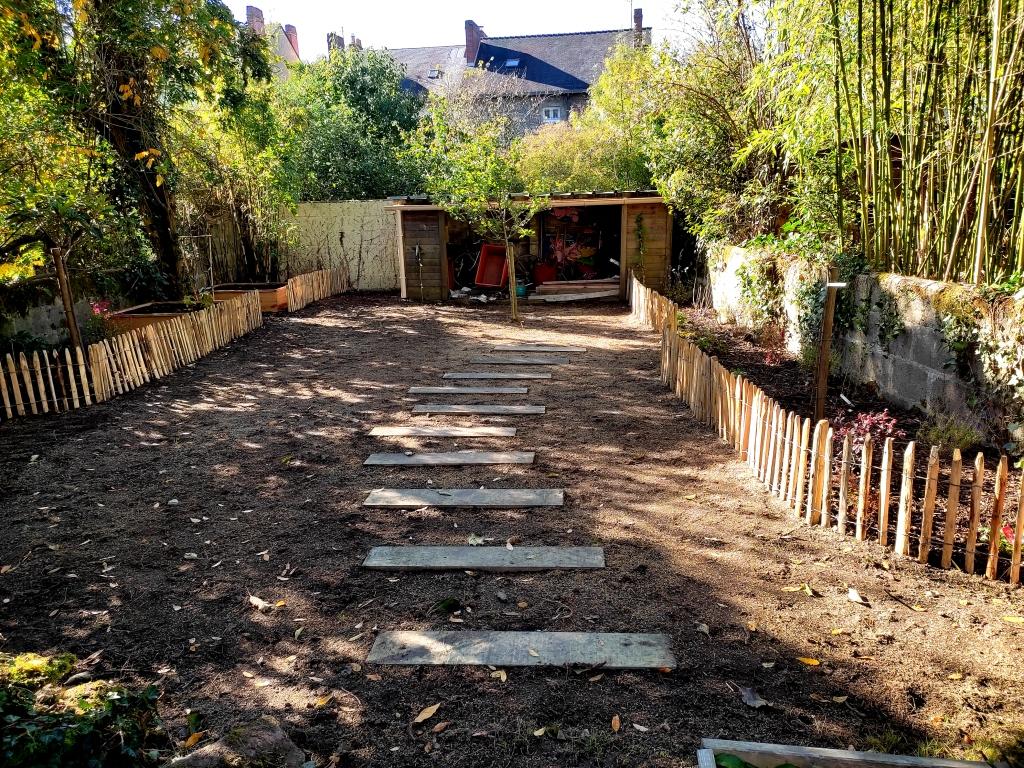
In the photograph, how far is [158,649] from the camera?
3.42 m

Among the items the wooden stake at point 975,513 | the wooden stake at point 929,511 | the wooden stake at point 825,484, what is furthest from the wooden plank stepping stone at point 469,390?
the wooden stake at point 975,513

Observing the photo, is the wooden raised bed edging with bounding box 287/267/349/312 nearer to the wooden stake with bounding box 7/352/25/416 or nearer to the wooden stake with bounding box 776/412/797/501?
the wooden stake with bounding box 7/352/25/416

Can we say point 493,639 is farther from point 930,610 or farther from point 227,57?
point 227,57

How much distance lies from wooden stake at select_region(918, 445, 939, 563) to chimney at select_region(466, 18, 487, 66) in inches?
1628

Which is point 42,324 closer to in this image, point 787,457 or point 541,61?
point 787,457

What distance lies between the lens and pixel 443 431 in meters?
6.81

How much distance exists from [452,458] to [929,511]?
359cm

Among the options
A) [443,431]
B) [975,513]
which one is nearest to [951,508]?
[975,513]

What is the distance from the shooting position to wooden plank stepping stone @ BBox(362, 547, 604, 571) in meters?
4.14

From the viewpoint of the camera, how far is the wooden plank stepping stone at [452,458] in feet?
19.4

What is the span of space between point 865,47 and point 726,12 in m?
4.69

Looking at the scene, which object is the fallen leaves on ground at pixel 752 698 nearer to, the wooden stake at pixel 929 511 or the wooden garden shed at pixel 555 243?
the wooden stake at pixel 929 511

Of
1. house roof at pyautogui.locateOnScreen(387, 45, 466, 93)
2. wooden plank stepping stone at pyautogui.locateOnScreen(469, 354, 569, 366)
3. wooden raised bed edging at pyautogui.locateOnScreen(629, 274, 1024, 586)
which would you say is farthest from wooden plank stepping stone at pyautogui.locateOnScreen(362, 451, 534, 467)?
house roof at pyautogui.locateOnScreen(387, 45, 466, 93)

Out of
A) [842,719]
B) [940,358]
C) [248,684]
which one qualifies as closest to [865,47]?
[940,358]
